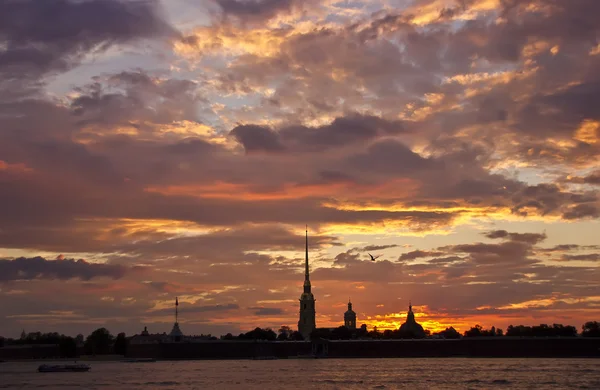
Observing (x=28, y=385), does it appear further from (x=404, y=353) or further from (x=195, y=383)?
(x=404, y=353)

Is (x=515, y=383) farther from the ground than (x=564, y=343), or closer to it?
closer to it

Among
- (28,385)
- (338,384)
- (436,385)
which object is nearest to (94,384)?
(28,385)

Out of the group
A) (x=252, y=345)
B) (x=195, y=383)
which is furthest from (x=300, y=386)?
(x=252, y=345)

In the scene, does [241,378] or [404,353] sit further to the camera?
[404,353]

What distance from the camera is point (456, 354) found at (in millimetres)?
171375

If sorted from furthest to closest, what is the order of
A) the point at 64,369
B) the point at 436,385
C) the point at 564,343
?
1. the point at 564,343
2. the point at 64,369
3. the point at 436,385

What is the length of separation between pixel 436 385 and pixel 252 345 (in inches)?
4514

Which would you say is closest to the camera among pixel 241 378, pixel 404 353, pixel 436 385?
pixel 436 385

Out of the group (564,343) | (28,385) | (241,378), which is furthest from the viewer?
(564,343)

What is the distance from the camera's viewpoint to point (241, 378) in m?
90.4

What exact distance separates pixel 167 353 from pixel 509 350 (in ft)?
237

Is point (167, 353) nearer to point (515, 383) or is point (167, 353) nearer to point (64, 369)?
point (64, 369)

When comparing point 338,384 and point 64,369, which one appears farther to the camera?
point 64,369

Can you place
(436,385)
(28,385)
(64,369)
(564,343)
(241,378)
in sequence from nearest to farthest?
(436,385), (28,385), (241,378), (64,369), (564,343)
